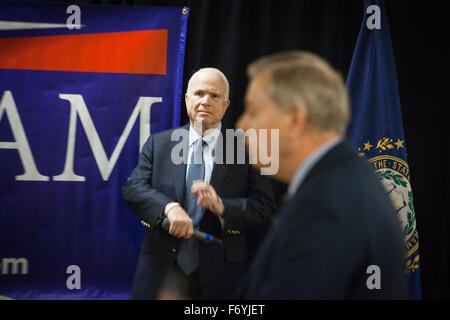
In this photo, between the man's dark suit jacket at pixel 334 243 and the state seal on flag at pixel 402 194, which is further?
the state seal on flag at pixel 402 194

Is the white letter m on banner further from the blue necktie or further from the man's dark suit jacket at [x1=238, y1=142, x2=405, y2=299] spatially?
the man's dark suit jacket at [x1=238, y1=142, x2=405, y2=299]

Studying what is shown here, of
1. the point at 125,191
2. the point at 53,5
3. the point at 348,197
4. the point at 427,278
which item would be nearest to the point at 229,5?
the point at 53,5

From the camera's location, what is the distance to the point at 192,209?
1.76m

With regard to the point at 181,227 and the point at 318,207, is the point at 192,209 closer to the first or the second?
the point at 181,227

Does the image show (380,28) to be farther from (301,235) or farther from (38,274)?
(38,274)

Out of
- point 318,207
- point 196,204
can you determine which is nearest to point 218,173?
point 196,204

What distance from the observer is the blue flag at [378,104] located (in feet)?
7.47

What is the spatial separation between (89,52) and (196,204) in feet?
4.30

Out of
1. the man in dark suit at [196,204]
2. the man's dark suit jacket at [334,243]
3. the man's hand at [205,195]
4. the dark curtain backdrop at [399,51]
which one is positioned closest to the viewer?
the man's dark suit jacket at [334,243]

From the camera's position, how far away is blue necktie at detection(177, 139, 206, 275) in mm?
1697

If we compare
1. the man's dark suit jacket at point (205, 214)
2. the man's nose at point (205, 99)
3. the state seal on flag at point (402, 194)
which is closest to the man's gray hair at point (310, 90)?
the man's dark suit jacket at point (205, 214)

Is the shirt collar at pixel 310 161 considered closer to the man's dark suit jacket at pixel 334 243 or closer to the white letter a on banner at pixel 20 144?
the man's dark suit jacket at pixel 334 243

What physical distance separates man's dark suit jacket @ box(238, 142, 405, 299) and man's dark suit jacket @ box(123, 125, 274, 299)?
0.89m
